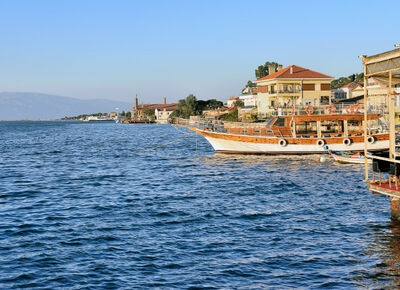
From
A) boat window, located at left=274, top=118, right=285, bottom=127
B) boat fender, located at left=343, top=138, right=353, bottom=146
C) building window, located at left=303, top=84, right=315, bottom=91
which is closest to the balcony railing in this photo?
building window, located at left=303, top=84, right=315, bottom=91

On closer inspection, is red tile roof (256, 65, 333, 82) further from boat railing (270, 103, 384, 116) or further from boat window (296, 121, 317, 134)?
boat window (296, 121, 317, 134)

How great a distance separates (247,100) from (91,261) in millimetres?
121047

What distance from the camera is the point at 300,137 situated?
49.8 meters

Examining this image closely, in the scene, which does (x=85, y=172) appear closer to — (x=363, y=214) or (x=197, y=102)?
(x=363, y=214)

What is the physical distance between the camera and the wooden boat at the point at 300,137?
4866 centimetres

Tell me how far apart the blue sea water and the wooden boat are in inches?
442

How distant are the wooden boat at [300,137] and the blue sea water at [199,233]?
36.8 feet

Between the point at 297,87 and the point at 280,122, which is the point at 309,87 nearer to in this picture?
the point at 297,87

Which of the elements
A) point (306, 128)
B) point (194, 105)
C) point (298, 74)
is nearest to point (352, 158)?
point (306, 128)

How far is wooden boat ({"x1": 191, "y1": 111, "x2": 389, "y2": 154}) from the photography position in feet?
160

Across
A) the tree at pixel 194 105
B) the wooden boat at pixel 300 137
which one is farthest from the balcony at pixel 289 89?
the tree at pixel 194 105

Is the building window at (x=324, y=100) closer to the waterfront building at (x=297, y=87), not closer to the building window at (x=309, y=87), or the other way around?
the waterfront building at (x=297, y=87)

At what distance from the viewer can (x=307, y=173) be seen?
126 ft

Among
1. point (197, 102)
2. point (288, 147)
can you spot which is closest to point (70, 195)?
point (288, 147)
